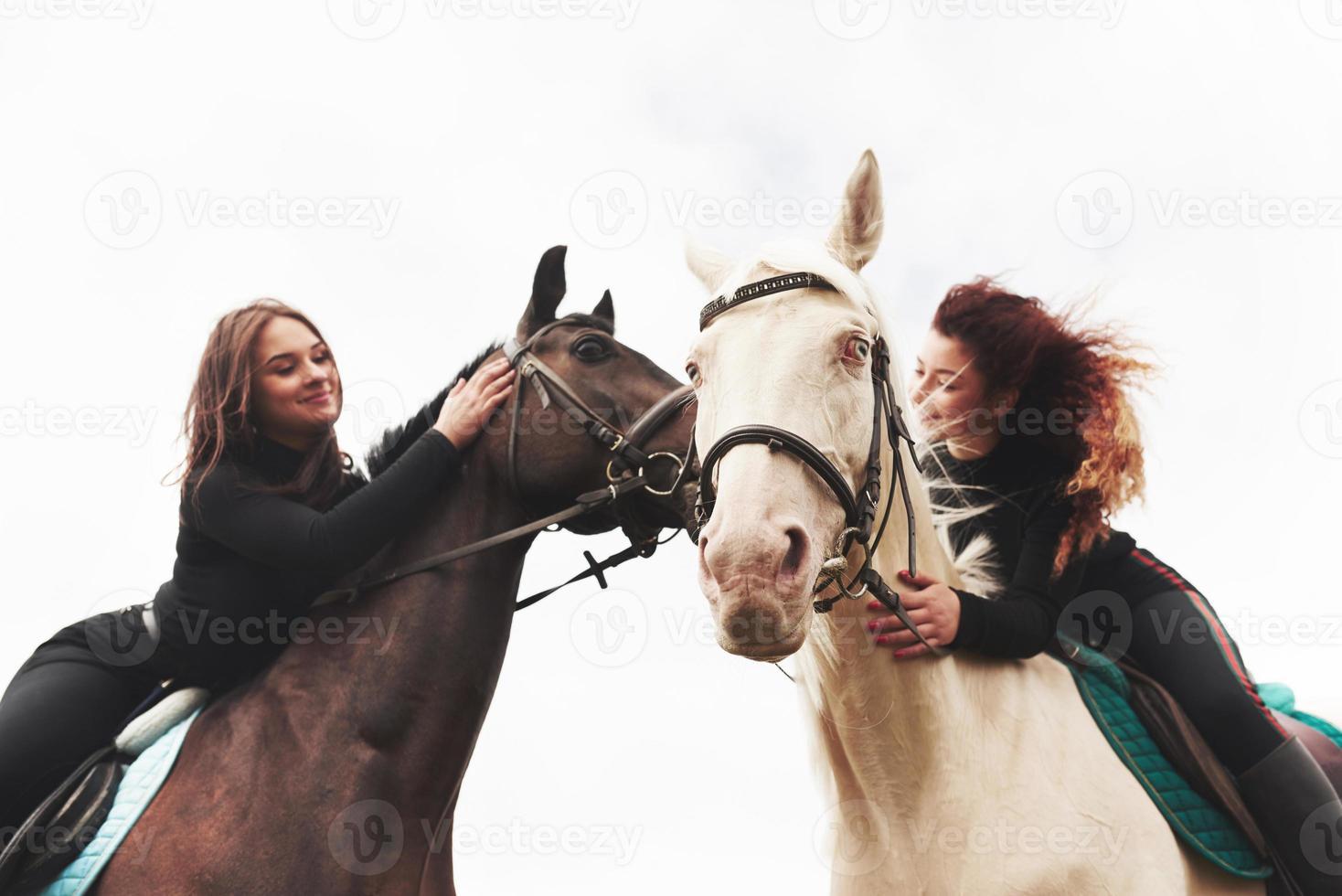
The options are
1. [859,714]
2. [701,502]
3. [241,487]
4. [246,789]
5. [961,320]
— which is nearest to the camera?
[701,502]

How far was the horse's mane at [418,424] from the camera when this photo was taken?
15.4 ft

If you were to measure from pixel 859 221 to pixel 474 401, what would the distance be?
182 cm

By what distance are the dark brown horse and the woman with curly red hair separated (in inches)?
45.3

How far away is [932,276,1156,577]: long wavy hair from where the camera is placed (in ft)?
12.9

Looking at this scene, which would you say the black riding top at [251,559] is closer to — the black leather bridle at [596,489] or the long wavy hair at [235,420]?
the long wavy hair at [235,420]

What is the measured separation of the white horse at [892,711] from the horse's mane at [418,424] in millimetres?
1374

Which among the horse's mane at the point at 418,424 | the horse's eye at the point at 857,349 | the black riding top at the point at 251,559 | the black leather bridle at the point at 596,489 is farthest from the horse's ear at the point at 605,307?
the horse's eye at the point at 857,349

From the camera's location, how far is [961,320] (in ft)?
14.3

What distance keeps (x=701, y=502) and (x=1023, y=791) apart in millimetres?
1397

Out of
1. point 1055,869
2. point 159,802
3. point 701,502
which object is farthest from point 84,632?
point 1055,869

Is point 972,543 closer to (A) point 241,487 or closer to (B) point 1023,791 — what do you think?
(B) point 1023,791

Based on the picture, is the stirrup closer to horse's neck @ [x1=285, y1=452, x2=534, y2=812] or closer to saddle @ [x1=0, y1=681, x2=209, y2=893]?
saddle @ [x1=0, y1=681, x2=209, y2=893]

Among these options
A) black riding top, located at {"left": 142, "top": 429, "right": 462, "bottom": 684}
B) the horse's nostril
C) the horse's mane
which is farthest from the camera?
the horse's mane

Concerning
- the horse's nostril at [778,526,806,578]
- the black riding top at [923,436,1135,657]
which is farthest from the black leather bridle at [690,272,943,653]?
the black riding top at [923,436,1135,657]
